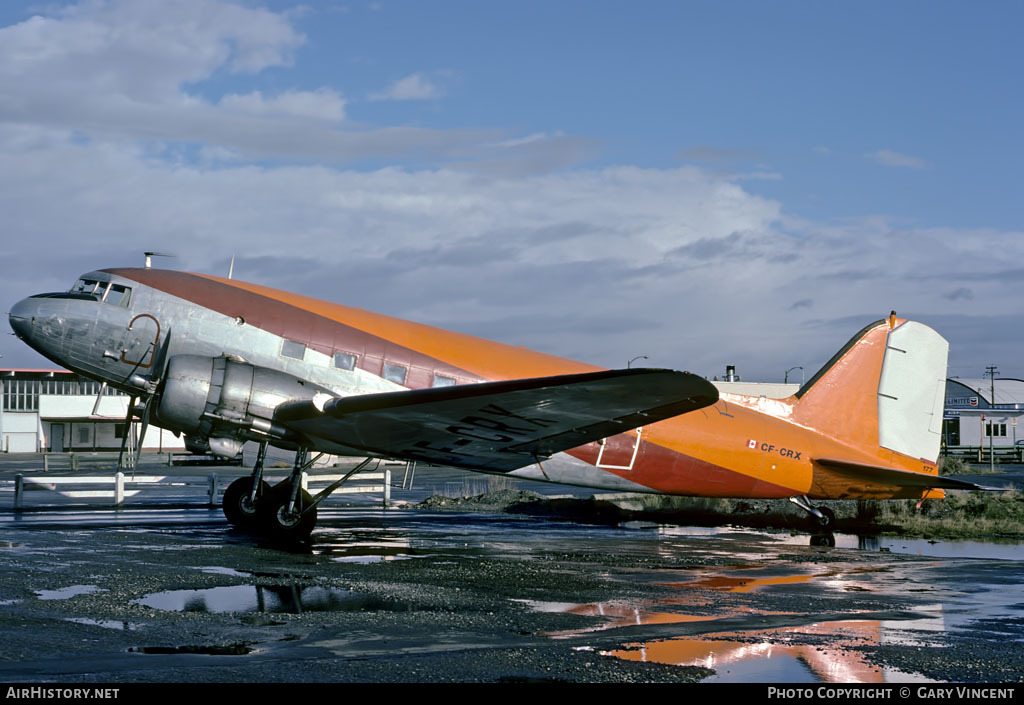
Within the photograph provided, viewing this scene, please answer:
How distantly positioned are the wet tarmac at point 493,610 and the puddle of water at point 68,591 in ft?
0.16

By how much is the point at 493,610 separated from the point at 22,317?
10894 mm

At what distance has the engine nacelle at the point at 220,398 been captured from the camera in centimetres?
1470

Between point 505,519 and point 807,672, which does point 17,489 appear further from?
point 807,672

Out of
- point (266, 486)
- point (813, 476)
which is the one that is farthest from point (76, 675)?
point (813, 476)

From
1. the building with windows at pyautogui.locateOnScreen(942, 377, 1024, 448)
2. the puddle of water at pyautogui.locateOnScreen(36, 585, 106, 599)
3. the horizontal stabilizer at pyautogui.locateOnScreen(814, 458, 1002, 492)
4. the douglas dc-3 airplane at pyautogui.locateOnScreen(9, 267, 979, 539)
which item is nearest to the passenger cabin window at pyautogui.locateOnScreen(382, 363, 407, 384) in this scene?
the douglas dc-3 airplane at pyautogui.locateOnScreen(9, 267, 979, 539)

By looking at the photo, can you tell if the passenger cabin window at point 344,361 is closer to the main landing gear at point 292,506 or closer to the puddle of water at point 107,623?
the main landing gear at point 292,506

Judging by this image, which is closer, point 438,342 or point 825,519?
point 438,342

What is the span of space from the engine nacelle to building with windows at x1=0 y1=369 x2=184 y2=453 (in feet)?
243

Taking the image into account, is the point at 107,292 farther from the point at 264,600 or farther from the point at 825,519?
the point at 825,519

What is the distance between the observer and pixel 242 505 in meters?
18.4

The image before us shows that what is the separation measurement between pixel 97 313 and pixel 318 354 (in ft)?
12.5

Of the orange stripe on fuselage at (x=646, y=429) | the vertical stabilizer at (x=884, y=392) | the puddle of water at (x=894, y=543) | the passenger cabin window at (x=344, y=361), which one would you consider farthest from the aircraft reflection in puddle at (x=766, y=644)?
the vertical stabilizer at (x=884, y=392)

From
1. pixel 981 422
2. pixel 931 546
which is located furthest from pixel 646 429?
pixel 981 422

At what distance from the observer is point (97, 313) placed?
15.8m
